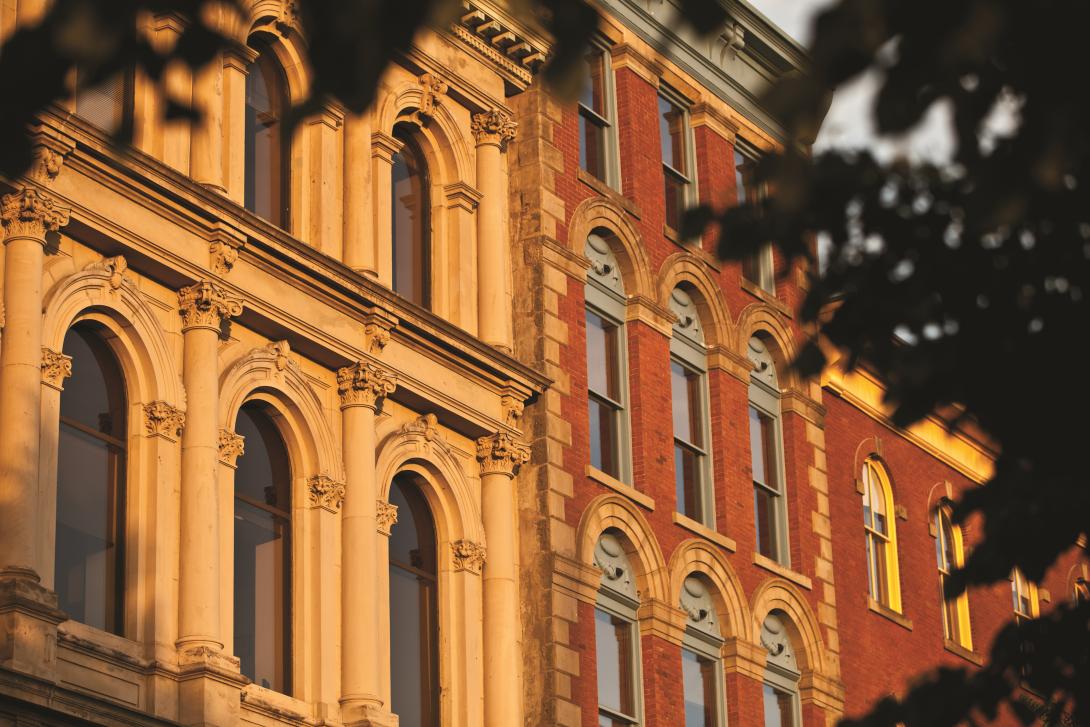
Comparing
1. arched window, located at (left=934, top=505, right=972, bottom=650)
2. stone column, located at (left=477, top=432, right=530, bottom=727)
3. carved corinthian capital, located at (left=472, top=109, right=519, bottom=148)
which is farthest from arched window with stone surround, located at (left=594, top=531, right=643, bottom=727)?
arched window, located at (left=934, top=505, right=972, bottom=650)

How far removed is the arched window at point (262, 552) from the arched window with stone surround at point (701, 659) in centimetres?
676

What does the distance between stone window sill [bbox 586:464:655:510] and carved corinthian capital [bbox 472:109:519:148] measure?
14.0 feet

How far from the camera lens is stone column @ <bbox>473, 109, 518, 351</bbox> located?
86.9 feet

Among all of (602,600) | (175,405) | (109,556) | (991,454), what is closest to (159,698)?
(109,556)

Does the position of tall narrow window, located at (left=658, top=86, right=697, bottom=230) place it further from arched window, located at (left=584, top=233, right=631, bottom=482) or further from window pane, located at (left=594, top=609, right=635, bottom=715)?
window pane, located at (left=594, top=609, right=635, bottom=715)

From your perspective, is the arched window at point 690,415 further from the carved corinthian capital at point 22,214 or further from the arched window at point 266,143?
the carved corinthian capital at point 22,214

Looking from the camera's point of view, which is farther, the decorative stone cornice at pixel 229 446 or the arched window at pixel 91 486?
the decorative stone cornice at pixel 229 446

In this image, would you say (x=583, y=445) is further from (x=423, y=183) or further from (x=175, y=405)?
(x=175, y=405)

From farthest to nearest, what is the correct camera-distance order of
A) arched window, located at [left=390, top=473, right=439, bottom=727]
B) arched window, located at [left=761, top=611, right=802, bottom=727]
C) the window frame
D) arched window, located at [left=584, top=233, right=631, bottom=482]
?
arched window, located at [left=761, top=611, right=802, bottom=727] < the window frame < arched window, located at [left=584, top=233, right=631, bottom=482] < arched window, located at [left=390, top=473, right=439, bottom=727]

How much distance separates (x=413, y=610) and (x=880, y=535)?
11663 mm

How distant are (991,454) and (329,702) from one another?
18456mm

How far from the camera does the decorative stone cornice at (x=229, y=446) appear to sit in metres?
22.0

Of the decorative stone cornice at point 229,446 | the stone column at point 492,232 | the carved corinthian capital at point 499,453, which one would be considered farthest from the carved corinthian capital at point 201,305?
the stone column at point 492,232

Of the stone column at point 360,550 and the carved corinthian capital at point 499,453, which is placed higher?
the carved corinthian capital at point 499,453
